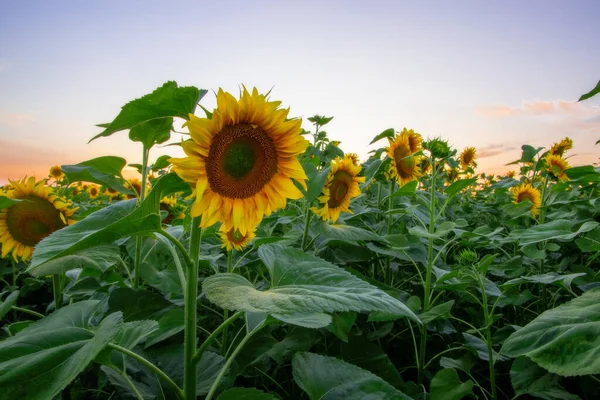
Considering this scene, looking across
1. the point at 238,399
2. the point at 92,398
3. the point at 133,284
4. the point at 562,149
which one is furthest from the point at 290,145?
the point at 562,149

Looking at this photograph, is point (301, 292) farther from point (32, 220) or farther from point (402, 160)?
point (402, 160)

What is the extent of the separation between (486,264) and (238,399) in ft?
3.15

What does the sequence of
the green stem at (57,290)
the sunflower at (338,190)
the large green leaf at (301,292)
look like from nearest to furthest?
1. the large green leaf at (301,292)
2. the green stem at (57,290)
3. the sunflower at (338,190)

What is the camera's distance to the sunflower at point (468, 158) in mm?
5168

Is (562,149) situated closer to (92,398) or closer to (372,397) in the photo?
(372,397)

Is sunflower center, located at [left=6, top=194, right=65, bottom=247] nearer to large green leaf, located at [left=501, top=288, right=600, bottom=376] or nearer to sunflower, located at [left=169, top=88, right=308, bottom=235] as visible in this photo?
sunflower, located at [left=169, top=88, right=308, bottom=235]

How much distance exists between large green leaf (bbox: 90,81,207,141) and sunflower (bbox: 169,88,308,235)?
0.04 m

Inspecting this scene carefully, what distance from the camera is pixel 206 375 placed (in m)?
1.19

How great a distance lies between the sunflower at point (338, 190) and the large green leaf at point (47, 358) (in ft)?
4.52

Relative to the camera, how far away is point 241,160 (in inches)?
48.4

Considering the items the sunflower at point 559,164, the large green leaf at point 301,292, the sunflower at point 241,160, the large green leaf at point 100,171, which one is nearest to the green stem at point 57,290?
the large green leaf at point 100,171

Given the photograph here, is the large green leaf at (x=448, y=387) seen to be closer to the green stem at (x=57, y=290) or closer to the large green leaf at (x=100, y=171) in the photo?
the large green leaf at (x=100, y=171)

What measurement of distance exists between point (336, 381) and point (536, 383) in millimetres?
687

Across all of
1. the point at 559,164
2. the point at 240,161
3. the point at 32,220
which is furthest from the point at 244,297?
the point at 559,164
